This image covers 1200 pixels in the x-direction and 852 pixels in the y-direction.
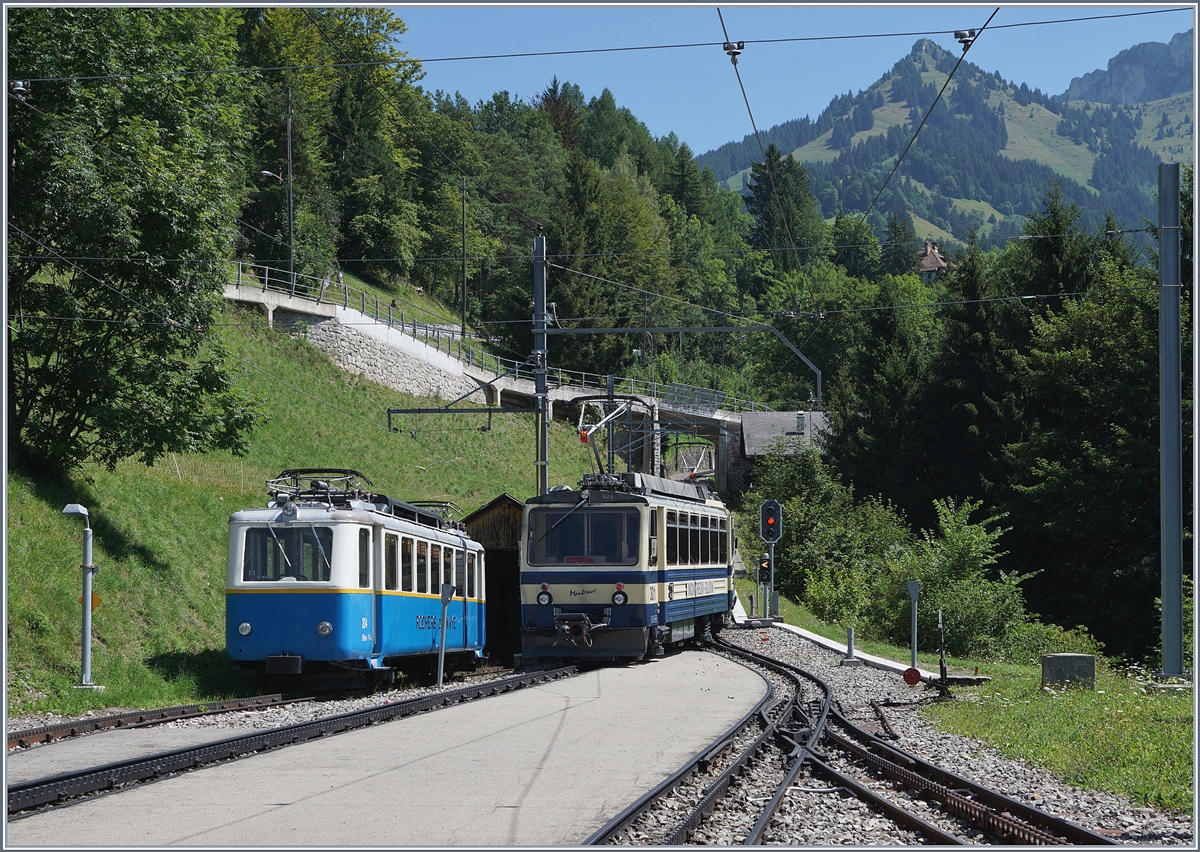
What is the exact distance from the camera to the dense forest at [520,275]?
72.1ft

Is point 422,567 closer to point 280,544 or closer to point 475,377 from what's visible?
point 280,544

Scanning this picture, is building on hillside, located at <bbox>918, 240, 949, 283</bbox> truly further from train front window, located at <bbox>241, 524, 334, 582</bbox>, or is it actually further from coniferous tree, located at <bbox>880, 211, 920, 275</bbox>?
train front window, located at <bbox>241, 524, 334, 582</bbox>

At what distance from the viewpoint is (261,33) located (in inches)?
3159

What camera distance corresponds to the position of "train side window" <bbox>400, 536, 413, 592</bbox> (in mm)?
18906

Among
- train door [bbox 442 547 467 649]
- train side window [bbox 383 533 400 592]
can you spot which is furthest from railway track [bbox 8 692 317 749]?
train door [bbox 442 547 467 649]

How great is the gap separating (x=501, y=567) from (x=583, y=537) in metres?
8.15

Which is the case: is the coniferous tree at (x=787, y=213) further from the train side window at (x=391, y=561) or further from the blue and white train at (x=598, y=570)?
the train side window at (x=391, y=561)

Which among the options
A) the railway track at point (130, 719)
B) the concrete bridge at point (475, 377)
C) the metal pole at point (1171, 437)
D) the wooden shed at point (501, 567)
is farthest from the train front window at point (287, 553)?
the concrete bridge at point (475, 377)

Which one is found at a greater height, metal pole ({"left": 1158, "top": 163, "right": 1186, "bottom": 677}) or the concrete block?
metal pole ({"left": 1158, "top": 163, "right": 1186, "bottom": 677})

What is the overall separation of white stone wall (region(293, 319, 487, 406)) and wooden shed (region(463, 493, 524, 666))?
80.0 feet

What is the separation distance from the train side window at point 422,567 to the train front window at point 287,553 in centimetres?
292

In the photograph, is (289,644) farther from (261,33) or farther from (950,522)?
(261,33)

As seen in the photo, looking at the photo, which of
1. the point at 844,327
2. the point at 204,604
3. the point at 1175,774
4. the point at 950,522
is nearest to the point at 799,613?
the point at 950,522

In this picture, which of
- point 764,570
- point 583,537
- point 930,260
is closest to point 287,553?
point 583,537
